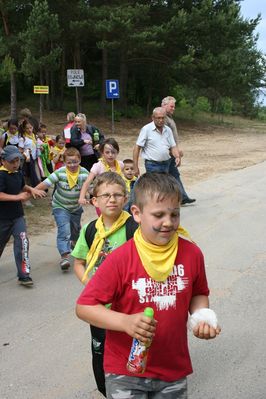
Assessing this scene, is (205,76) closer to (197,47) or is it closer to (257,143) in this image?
(197,47)

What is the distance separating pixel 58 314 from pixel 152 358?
261 cm

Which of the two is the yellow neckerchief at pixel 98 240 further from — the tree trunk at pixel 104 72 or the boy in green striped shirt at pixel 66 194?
the tree trunk at pixel 104 72

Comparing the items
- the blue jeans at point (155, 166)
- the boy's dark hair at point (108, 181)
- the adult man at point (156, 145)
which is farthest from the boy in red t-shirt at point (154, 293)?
the blue jeans at point (155, 166)

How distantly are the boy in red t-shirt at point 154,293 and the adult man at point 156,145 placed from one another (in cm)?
627

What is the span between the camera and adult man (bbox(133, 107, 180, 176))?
8414 mm

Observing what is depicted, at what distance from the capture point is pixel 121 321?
6.20 feet

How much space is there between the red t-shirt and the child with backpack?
0.66m

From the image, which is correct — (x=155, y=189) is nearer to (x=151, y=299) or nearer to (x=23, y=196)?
(x=151, y=299)

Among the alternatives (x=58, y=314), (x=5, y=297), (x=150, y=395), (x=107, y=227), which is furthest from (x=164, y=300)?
(x=5, y=297)

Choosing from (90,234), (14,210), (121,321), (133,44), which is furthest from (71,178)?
(133,44)

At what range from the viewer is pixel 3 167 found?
5266 millimetres

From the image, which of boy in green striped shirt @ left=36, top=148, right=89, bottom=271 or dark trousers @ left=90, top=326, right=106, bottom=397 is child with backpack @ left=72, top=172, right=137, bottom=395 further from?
boy in green striped shirt @ left=36, top=148, right=89, bottom=271

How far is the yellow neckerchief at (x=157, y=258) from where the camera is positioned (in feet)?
6.70

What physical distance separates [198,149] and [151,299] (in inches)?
760
